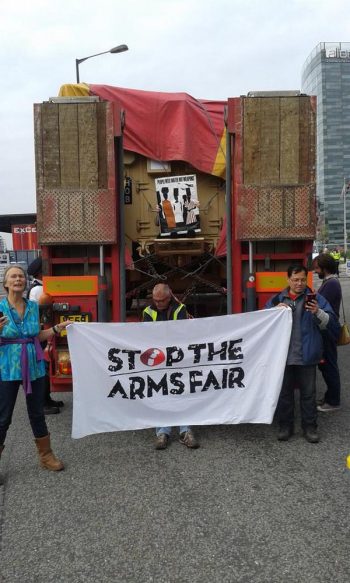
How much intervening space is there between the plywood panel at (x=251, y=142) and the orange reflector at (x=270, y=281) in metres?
0.93

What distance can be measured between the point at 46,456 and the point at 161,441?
3.28 feet

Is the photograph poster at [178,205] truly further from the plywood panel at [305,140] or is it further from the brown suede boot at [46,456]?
the brown suede boot at [46,456]

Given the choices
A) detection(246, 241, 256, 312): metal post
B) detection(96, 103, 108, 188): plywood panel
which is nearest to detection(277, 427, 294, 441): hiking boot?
detection(246, 241, 256, 312): metal post

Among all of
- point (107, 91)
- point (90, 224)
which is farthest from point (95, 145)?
point (107, 91)

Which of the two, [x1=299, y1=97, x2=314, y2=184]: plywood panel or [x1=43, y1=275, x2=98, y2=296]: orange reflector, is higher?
[x1=299, y1=97, x2=314, y2=184]: plywood panel

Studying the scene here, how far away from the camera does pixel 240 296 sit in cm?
485

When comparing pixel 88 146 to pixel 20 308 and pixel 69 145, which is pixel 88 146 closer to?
pixel 69 145

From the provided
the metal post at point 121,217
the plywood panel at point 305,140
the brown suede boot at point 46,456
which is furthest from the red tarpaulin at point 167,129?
the brown suede boot at point 46,456

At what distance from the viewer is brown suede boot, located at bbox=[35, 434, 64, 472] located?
3822 mm

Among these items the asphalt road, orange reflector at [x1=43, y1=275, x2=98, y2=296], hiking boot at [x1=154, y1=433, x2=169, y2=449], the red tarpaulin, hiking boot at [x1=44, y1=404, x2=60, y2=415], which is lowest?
hiking boot at [x1=44, y1=404, x2=60, y2=415]

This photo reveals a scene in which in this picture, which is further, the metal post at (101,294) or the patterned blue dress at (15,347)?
the metal post at (101,294)

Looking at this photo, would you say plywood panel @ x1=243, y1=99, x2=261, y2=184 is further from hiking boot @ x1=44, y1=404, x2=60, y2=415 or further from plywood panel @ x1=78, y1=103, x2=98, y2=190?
hiking boot @ x1=44, y1=404, x2=60, y2=415

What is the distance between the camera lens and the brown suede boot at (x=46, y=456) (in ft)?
12.5

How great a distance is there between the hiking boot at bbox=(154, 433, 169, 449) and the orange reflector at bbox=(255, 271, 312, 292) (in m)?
1.69
